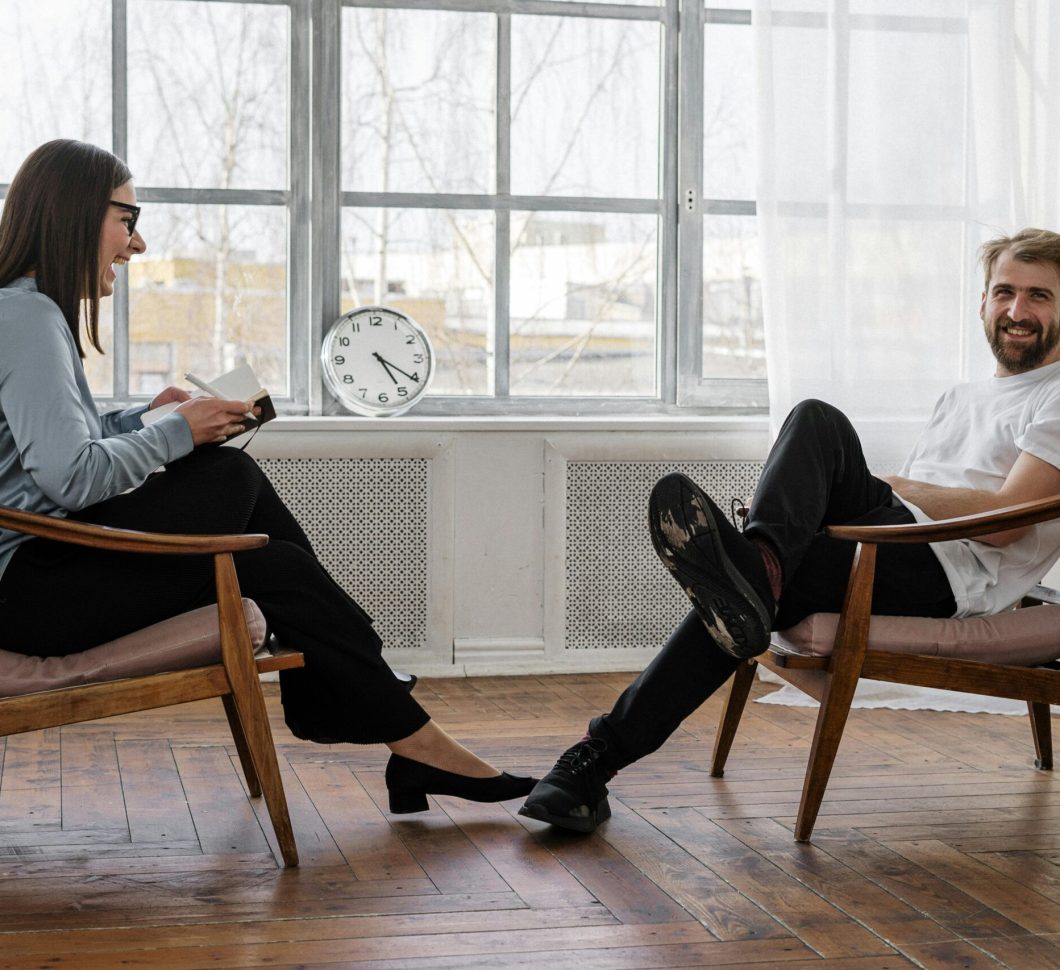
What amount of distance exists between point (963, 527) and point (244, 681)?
1.20 metres

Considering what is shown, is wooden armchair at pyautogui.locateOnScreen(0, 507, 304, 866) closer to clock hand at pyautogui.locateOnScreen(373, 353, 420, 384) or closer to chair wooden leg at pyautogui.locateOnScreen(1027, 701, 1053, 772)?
chair wooden leg at pyautogui.locateOnScreen(1027, 701, 1053, 772)

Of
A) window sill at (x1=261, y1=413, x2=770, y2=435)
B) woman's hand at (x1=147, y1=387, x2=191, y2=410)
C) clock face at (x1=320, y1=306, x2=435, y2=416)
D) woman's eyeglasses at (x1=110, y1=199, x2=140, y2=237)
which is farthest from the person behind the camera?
clock face at (x1=320, y1=306, x2=435, y2=416)

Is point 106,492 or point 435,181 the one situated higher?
point 435,181

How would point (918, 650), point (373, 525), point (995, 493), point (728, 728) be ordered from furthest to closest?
point (373, 525), point (728, 728), point (995, 493), point (918, 650)

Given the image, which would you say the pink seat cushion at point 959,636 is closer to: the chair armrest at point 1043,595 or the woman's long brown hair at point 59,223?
the chair armrest at point 1043,595

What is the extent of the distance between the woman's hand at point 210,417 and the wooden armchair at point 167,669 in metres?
0.20

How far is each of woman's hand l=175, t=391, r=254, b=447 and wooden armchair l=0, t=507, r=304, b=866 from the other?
195mm

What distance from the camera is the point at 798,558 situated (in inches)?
89.7

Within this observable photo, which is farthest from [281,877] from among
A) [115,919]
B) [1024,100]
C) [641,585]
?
[1024,100]

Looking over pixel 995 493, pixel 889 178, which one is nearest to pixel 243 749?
pixel 995 493

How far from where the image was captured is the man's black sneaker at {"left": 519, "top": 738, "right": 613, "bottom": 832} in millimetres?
2316

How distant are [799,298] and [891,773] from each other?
5.00ft

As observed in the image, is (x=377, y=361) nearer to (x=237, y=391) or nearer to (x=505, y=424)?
(x=505, y=424)

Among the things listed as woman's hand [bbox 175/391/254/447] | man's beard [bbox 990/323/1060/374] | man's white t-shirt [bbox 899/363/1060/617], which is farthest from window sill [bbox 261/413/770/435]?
woman's hand [bbox 175/391/254/447]
